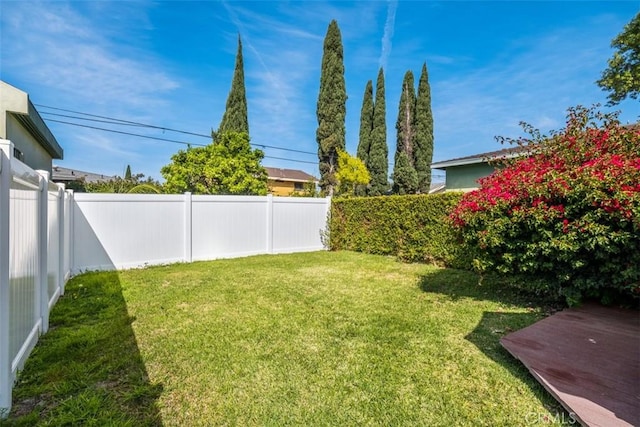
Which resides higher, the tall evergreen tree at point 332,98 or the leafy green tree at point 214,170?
the tall evergreen tree at point 332,98

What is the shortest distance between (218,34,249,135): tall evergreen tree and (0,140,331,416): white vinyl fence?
11.3m

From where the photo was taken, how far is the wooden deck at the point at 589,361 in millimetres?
2281

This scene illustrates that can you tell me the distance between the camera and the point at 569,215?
4.38 meters

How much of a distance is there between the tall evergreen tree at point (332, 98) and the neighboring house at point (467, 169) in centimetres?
945

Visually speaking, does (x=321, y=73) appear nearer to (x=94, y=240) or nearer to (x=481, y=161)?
(x=481, y=161)

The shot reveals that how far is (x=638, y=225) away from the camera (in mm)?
3664

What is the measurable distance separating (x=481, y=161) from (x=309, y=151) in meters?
19.4

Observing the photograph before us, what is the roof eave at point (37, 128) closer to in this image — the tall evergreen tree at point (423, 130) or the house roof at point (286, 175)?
the tall evergreen tree at point (423, 130)

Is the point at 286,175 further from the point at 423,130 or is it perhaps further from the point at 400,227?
the point at 400,227

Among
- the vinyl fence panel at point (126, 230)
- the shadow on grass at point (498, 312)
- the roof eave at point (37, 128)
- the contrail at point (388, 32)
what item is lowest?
the shadow on grass at point (498, 312)

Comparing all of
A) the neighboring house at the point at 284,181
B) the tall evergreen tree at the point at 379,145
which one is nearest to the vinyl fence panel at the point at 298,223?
the tall evergreen tree at the point at 379,145

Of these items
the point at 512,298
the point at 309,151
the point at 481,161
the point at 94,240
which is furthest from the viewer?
the point at 309,151

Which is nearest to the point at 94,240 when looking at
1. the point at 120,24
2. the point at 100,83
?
the point at 120,24

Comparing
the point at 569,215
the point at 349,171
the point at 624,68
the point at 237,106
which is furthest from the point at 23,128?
the point at 624,68
